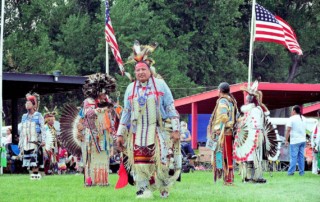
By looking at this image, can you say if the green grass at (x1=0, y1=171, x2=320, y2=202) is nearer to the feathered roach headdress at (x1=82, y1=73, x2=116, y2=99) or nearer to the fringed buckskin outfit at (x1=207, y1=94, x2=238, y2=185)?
the fringed buckskin outfit at (x1=207, y1=94, x2=238, y2=185)

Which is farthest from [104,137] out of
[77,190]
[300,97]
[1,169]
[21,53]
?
[21,53]

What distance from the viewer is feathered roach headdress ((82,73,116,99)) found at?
1490cm

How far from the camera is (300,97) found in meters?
33.1

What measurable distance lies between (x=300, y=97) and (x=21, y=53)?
16.5 m

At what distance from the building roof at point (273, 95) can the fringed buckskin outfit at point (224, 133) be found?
1251cm

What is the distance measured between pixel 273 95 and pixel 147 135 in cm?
2044

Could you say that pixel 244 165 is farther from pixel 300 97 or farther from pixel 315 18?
pixel 315 18

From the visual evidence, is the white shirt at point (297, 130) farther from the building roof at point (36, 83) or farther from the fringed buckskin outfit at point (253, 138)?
the building roof at point (36, 83)

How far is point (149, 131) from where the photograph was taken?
464 inches

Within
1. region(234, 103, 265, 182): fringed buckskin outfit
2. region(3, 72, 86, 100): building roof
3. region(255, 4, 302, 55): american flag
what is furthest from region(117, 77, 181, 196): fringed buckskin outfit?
region(255, 4, 302, 55): american flag

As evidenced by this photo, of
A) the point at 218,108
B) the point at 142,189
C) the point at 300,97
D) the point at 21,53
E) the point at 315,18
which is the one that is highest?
A: the point at 315,18

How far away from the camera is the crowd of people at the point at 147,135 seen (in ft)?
38.8

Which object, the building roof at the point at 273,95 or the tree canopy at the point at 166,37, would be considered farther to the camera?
the tree canopy at the point at 166,37

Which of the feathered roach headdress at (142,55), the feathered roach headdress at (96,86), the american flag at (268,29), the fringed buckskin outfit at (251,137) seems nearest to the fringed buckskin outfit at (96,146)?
the feathered roach headdress at (96,86)
